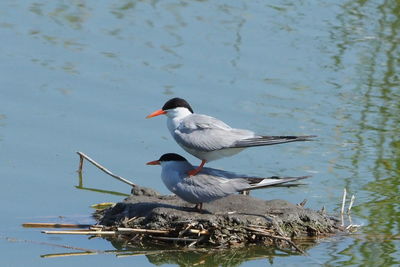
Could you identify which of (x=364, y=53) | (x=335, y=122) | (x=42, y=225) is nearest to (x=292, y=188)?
(x=335, y=122)

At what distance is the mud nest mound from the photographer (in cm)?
901

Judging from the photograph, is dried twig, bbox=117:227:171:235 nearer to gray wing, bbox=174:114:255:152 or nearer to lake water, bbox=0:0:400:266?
lake water, bbox=0:0:400:266

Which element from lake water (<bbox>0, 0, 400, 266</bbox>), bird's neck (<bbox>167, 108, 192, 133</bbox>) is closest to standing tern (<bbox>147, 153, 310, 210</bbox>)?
bird's neck (<bbox>167, 108, 192, 133</bbox>)

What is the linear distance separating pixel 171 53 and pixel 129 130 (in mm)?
2431

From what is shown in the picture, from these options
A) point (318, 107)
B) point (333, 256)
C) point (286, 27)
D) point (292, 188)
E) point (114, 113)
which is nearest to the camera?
point (333, 256)

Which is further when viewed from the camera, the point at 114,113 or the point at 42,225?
the point at 114,113

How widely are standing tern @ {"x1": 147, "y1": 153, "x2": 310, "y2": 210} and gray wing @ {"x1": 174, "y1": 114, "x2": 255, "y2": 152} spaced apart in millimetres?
245

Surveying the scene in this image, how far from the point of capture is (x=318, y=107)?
1255 centimetres

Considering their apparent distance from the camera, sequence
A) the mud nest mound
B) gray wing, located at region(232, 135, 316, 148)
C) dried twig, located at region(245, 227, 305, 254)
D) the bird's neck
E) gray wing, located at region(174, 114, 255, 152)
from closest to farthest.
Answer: dried twig, located at region(245, 227, 305, 254)
the mud nest mound
gray wing, located at region(232, 135, 316, 148)
gray wing, located at region(174, 114, 255, 152)
the bird's neck

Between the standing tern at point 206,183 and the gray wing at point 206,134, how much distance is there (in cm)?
24

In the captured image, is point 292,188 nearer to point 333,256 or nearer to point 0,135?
point 333,256

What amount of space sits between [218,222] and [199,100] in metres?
3.18

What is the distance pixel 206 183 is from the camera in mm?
9242

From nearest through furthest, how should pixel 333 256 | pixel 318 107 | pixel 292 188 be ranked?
pixel 333 256, pixel 292 188, pixel 318 107
